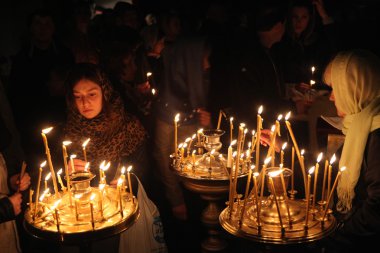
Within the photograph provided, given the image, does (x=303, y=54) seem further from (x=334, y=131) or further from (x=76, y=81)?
(x=76, y=81)

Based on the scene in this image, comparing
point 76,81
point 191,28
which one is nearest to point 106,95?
point 76,81

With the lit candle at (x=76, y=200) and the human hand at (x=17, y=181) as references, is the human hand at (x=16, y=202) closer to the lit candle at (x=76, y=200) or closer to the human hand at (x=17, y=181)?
the human hand at (x=17, y=181)

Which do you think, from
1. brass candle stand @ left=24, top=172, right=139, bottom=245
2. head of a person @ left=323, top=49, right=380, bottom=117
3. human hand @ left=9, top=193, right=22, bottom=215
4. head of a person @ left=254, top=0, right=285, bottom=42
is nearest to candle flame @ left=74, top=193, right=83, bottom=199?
brass candle stand @ left=24, top=172, right=139, bottom=245

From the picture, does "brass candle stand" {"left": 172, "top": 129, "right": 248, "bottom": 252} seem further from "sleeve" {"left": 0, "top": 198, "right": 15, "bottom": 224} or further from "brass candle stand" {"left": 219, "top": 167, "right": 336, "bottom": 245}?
"sleeve" {"left": 0, "top": 198, "right": 15, "bottom": 224}

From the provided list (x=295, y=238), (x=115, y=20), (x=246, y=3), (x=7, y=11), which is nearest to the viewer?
(x=295, y=238)

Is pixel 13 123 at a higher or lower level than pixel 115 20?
lower

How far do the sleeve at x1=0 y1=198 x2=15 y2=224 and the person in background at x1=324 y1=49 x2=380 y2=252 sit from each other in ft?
5.99

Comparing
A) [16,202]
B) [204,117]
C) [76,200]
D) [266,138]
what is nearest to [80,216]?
[76,200]

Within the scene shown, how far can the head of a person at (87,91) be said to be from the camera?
319 cm

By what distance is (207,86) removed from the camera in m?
4.38

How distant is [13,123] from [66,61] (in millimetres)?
845

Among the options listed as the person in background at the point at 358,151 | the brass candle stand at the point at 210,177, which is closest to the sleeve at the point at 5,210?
the brass candle stand at the point at 210,177

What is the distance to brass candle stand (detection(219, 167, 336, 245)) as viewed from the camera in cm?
206

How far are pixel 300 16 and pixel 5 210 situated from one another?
3.88 m
